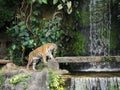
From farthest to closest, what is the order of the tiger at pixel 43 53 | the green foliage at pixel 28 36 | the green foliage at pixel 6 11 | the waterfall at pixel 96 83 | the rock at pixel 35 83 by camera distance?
the green foliage at pixel 6 11, the green foliage at pixel 28 36, the tiger at pixel 43 53, the waterfall at pixel 96 83, the rock at pixel 35 83

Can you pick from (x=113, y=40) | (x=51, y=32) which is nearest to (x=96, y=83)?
(x=51, y=32)

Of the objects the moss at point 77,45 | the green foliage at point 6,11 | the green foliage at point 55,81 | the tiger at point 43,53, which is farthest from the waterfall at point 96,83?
the green foliage at point 6,11

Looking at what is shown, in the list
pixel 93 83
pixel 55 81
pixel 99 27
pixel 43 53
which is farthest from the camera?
pixel 99 27

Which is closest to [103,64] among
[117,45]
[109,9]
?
[117,45]

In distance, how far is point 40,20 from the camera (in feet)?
42.3

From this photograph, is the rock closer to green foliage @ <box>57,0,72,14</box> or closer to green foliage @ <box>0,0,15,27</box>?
green foliage @ <box>57,0,72,14</box>

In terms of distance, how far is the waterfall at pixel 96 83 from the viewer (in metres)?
9.30

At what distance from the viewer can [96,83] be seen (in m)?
9.34

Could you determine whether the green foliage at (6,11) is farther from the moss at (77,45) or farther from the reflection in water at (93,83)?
the reflection in water at (93,83)

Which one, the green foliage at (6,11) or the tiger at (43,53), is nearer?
the tiger at (43,53)

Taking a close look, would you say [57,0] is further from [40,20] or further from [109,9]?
[109,9]

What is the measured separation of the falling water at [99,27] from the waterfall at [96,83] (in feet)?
12.4

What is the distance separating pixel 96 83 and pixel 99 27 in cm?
422

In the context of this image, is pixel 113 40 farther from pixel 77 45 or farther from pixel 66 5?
pixel 66 5
